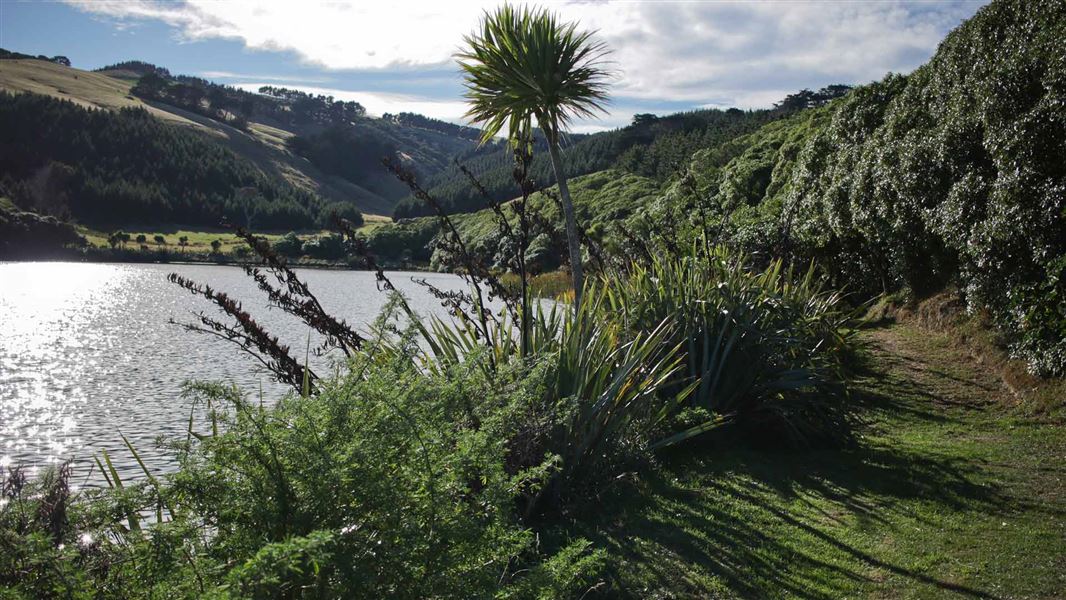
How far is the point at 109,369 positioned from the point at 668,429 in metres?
9.82

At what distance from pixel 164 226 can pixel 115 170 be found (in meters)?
20.6

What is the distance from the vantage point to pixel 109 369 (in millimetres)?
11820

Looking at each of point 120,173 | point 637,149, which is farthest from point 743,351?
point 120,173

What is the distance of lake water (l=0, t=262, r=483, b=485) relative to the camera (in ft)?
24.9

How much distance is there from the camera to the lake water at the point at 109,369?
7582 millimetres

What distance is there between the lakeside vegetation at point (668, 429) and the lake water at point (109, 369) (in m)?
0.65

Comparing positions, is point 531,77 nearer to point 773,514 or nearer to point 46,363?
point 773,514

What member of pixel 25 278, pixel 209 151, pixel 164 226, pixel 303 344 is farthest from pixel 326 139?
pixel 303 344

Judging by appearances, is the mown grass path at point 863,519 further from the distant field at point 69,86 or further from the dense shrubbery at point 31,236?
the distant field at point 69,86

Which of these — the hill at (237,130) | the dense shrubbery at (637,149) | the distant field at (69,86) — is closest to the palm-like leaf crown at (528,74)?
the dense shrubbery at (637,149)

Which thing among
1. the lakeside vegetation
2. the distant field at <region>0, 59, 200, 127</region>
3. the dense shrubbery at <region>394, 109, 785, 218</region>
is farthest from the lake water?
the distant field at <region>0, 59, 200, 127</region>

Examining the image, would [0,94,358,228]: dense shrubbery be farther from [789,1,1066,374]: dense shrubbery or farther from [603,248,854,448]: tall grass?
[603,248,854,448]: tall grass

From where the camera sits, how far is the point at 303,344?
41.4ft

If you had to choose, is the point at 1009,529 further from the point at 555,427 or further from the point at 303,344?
the point at 303,344
